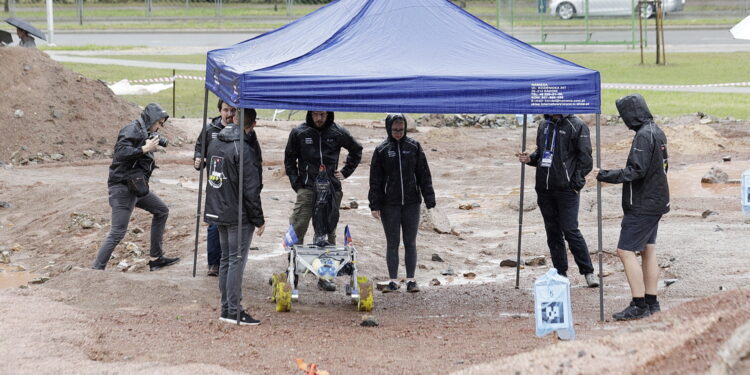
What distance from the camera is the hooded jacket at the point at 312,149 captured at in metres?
10.4

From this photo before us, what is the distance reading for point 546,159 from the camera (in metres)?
10.2

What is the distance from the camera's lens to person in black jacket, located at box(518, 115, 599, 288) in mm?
10219

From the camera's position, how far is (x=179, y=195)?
15.7 meters

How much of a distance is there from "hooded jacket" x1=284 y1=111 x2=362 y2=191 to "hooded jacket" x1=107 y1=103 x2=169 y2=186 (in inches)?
57.6

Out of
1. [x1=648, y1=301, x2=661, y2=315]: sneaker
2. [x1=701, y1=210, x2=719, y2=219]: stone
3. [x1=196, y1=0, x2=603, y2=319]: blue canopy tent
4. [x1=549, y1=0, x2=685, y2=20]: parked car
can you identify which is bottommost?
[x1=648, y1=301, x2=661, y2=315]: sneaker

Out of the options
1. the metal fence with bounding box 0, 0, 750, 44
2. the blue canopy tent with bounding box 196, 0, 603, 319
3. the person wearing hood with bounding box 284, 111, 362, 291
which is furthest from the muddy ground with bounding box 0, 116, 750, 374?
the metal fence with bounding box 0, 0, 750, 44

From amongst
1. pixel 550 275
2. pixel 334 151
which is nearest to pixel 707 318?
pixel 550 275

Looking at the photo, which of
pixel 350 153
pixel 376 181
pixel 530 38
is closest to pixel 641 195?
pixel 376 181

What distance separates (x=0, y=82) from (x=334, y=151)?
13.4m

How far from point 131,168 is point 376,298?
9.63 feet

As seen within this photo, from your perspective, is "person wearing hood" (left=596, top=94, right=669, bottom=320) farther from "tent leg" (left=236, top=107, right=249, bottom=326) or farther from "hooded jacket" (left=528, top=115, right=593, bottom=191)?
"tent leg" (left=236, top=107, right=249, bottom=326)

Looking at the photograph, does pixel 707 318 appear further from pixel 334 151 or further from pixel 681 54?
pixel 681 54

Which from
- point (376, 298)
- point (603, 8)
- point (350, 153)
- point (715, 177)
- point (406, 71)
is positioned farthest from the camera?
point (603, 8)

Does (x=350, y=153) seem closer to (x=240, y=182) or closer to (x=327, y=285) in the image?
(x=327, y=285)
